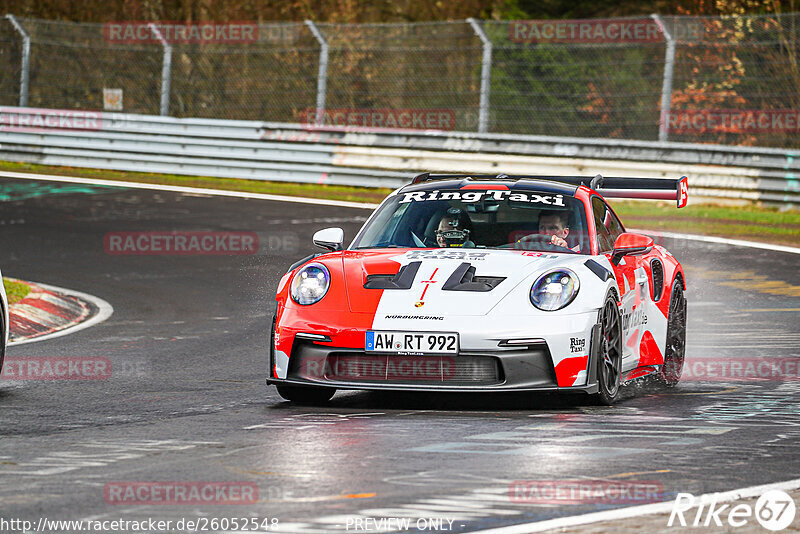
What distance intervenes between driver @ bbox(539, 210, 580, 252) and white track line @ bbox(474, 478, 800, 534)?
3.25m

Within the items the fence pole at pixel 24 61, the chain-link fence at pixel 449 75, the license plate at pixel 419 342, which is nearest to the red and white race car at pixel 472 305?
the license plate at pixel 419 342

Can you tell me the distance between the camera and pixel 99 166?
26.0 m

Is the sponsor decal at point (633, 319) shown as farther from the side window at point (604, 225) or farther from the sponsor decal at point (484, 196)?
the sponsor decal at point (484, 196)

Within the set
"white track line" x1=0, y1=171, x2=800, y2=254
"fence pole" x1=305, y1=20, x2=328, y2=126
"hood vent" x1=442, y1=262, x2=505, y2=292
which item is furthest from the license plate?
"fence pole" x1=305, y1=20, x2=328, y2=126

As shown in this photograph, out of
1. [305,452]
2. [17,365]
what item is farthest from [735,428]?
[17,365]

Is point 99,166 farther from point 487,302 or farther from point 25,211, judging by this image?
point 487,302

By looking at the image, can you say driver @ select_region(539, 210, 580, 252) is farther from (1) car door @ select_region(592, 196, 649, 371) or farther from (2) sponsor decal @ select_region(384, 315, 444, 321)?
(2) sponsor decal @ select_region(384, 315, 444, 321)

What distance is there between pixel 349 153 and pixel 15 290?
11114 millimetres

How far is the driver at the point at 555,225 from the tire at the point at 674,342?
1161 mm

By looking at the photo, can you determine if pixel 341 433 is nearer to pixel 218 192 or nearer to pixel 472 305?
Result: pixel 472 305

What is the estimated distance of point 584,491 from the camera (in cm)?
564

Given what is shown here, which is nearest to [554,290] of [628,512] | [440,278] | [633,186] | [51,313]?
[440,278]

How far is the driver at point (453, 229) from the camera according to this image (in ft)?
29.8

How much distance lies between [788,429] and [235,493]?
308cm
